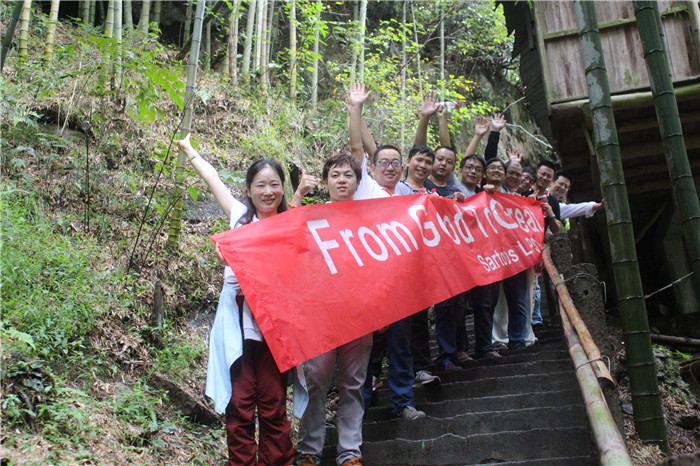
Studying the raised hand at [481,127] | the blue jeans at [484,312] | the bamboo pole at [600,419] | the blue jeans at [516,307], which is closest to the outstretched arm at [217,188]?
the bamboo pole at [600,419]

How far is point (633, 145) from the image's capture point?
7.99 meters

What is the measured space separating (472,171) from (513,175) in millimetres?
769

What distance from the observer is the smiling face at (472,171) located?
559 centimetres

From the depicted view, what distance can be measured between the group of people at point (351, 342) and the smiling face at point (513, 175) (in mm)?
12

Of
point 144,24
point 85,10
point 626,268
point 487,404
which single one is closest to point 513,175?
point 626,268

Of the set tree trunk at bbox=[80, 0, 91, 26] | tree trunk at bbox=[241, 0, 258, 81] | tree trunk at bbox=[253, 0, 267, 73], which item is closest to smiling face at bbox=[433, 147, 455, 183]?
tree trunk at bbox=[241, 0, 258, 81]

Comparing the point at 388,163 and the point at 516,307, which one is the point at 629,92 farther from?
the point at 388,163

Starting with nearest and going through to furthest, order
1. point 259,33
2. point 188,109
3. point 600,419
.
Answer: point 600,419
point 188,109
point 259,33

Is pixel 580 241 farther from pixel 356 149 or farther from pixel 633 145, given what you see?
pixel 356 149

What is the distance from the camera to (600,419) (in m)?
2.56

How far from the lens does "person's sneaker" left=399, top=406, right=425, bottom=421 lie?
13.5 feet

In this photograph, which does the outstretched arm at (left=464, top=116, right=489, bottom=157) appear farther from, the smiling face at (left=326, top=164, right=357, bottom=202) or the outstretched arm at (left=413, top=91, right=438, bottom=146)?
the smiling face at (left=326, top=164, right=357, bottom=202)

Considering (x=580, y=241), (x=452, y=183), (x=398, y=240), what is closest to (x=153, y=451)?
(x=398, y=240)

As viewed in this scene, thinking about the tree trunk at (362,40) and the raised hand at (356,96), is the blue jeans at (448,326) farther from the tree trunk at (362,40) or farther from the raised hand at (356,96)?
the tree trunk at (362,40)
